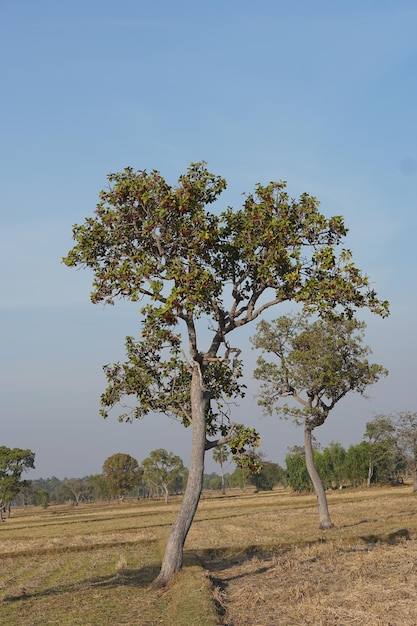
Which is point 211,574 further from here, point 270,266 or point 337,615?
point 270,266

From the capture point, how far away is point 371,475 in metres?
106

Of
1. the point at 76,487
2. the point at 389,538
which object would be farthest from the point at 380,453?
the point at 76,487

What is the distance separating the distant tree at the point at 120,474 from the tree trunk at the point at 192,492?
423 ft

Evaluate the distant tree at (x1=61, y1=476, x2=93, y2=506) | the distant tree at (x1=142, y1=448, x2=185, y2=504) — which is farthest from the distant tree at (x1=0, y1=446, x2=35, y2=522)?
the distant tree at (x1=61, y1=476, x2=93, y2=506)

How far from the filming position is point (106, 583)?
21.0 m

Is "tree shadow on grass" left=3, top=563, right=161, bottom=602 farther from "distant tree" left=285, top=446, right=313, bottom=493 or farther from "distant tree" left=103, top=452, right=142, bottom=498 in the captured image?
"distant tree" left=103, top=452, right=142, bottom=498

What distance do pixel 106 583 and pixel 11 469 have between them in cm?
9450

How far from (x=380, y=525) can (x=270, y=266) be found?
22.9 m

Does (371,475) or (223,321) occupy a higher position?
(223,321)

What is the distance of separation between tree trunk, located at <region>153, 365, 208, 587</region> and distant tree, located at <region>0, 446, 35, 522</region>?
9338 cm

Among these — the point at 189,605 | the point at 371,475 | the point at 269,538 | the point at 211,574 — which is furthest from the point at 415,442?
the point at 189,605

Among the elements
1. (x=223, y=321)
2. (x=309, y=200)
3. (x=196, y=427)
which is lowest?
(x=196, y=427)

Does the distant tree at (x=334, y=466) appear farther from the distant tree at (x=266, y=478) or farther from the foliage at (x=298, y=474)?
Result: the distant tree at (x=266, y=478)

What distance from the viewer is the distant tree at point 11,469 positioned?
104 metres
